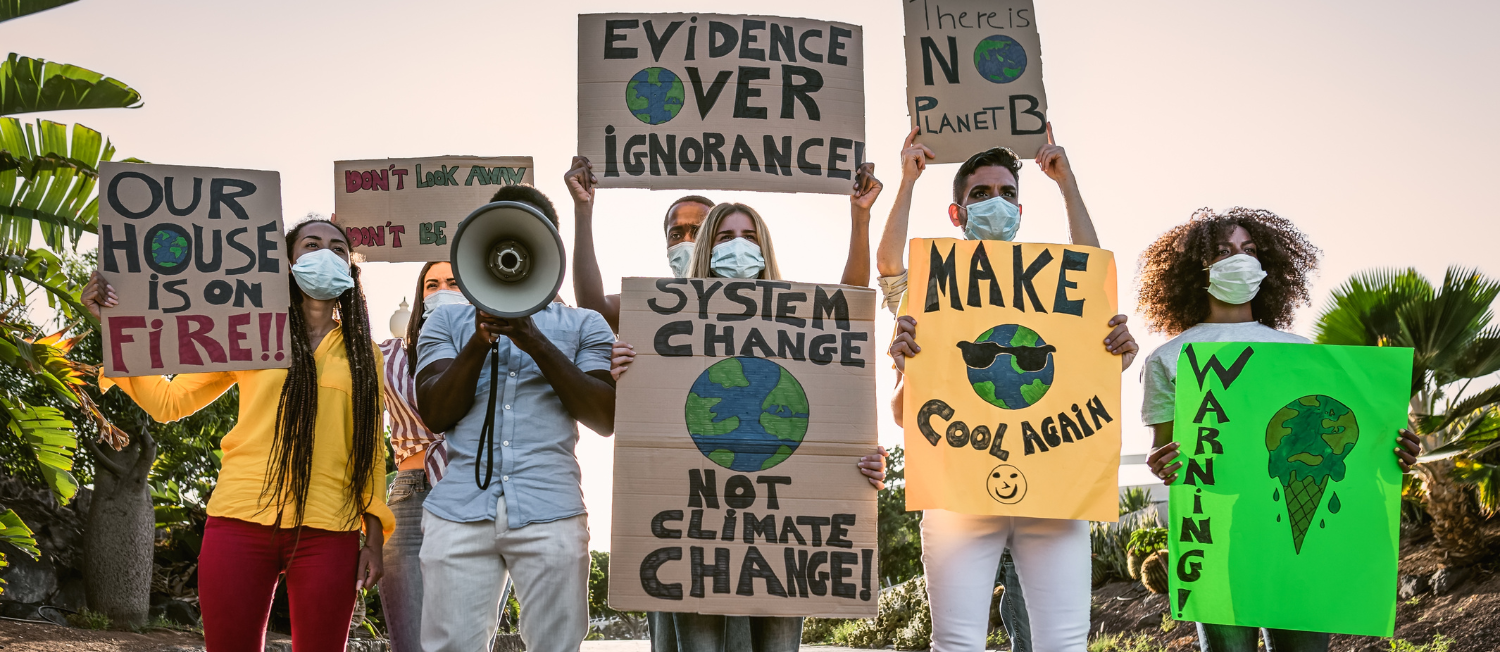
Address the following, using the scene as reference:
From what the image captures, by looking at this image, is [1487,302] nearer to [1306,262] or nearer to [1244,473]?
[1306,262]

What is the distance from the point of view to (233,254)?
12.5 ft

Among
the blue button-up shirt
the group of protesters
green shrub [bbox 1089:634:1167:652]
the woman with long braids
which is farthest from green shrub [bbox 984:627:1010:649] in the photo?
the blue button-up shirt

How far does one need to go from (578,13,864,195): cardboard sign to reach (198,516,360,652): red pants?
5.19ft

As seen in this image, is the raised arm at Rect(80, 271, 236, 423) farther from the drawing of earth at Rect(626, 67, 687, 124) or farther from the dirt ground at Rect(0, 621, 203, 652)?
the dirt ground at Rect(0, 621, 203, 652)

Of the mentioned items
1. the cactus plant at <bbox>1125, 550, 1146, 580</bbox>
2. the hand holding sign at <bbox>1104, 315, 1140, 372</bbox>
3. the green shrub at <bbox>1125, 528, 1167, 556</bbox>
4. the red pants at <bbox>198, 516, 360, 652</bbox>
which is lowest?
the cactus plant at <bbox>1125, 550, 1146, 580</bbox>

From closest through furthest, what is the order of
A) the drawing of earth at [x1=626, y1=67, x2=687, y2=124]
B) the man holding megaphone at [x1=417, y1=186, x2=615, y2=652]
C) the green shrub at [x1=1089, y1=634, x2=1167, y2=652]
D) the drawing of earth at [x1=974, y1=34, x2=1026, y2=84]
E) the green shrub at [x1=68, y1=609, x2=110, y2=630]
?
the man holding megaphone at [x1=417, y1=186, x2=615, y2=652]
the drawing of earth at [x1=626, y1=67, x2=687, y2=124]
the drawing of earth at [x1=974, y1=34, x2=1026, y2=84]
the green shrub at [x1=1089, y1=634, x2=1167, y2=652]
the green shrub at [x1=68, y1=609, x2=110, y2=630]

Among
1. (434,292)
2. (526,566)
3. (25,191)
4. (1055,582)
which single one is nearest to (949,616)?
(1055,582)

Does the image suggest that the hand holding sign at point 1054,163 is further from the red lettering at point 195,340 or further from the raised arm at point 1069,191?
the red lettering at point 195,340

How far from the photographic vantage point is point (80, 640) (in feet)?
34.5

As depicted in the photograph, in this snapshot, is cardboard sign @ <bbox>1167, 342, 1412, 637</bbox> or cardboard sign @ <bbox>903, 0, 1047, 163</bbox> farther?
cardboard sign @ <bbox>903, 0, 1047, 163</bbox>

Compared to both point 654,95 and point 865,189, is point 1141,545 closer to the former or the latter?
point 865,189

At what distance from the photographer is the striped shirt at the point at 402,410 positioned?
397 centimetres

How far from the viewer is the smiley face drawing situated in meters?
3.38

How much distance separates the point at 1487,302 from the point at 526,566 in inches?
395
